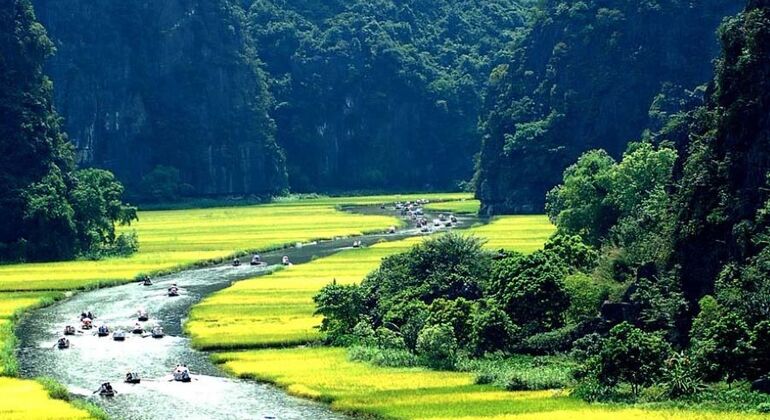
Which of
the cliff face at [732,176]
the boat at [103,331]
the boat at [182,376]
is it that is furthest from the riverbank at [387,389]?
the cliff face at [732,176]

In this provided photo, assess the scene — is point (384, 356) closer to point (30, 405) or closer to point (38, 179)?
point (30, 405)

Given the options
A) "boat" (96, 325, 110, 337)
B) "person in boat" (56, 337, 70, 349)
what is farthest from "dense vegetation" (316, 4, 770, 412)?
"person in boat" (56, 337, 70, 349)

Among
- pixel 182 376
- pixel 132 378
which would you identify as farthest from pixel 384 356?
pixel 132 378

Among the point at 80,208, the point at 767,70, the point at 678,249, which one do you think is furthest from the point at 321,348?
the point at 80,208

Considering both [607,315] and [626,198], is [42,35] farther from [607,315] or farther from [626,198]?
[607,315]

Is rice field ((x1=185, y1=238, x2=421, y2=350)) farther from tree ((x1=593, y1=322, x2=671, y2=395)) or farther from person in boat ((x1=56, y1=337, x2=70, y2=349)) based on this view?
tree ((x1=593, y1=322, x2=671, y2=395))

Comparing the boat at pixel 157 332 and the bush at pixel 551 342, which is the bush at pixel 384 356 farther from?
the boat at pixel 157 332
